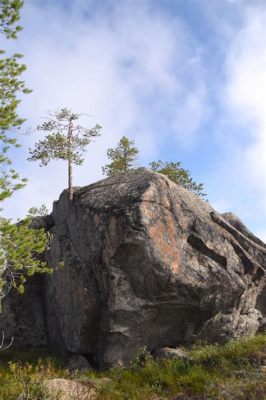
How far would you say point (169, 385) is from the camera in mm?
13250

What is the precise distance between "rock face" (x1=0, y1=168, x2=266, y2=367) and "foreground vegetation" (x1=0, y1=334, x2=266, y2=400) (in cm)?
248

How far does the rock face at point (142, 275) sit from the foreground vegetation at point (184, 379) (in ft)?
8.13

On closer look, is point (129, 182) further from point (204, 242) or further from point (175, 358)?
point (175, 358)

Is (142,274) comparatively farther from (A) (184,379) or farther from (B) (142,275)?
(A) (184,379)

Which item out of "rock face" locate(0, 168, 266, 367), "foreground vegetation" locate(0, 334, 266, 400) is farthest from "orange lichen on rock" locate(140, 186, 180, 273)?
"foreground vegetation" locate(0, 334, 266, 400)

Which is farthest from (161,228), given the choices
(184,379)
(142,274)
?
(184,379)

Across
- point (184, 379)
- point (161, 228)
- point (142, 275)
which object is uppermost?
point (161, 228)

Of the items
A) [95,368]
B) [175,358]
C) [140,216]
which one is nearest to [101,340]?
[95,368]

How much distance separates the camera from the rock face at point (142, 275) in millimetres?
18469

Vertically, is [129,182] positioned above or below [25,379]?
above

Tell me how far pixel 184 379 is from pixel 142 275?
5935 mm

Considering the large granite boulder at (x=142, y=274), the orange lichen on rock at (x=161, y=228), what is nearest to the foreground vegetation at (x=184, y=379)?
the large granite boulder at (x=142, y=274)

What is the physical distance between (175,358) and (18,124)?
10.7 m

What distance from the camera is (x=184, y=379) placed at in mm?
13148
